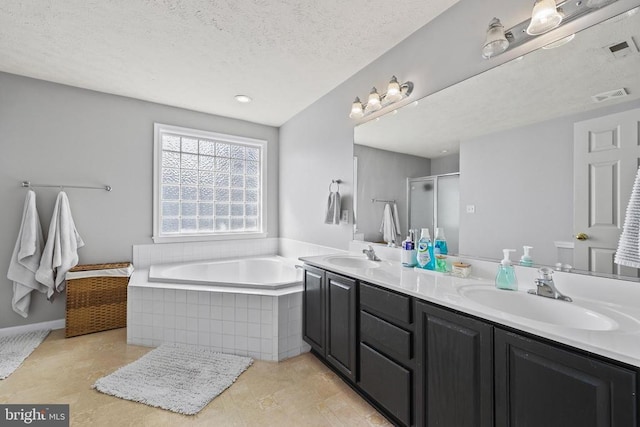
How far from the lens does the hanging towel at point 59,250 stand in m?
2.57

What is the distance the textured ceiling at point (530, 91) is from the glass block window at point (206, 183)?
239 cm

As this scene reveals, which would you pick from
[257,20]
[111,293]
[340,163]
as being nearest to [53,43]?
[257,20]

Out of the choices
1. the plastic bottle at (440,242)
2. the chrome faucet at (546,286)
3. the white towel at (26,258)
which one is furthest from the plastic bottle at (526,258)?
the white towel at (26,258)

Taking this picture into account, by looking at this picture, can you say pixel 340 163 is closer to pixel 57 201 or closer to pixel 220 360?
pixel 220 360

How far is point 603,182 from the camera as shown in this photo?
117 centimetres

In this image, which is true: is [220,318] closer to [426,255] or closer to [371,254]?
[371,254]

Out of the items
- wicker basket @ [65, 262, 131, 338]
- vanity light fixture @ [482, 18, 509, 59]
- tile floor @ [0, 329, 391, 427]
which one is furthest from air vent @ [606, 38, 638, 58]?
wicker basket @ [65, 262, 131, 338]

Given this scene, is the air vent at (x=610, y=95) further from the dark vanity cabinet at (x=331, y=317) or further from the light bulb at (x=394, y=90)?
the dark vanity cabinet at (x=331, y=317)

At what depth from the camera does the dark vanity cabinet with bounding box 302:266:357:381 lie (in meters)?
1.76

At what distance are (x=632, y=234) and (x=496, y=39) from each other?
1057 millimetres

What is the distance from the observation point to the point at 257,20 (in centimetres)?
186

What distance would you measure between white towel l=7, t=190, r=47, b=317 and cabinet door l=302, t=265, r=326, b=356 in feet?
8.06

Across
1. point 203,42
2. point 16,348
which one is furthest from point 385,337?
point 16,348

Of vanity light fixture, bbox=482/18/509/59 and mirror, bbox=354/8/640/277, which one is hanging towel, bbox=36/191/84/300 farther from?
vanity light fixture, bbox=482/18/509/59
